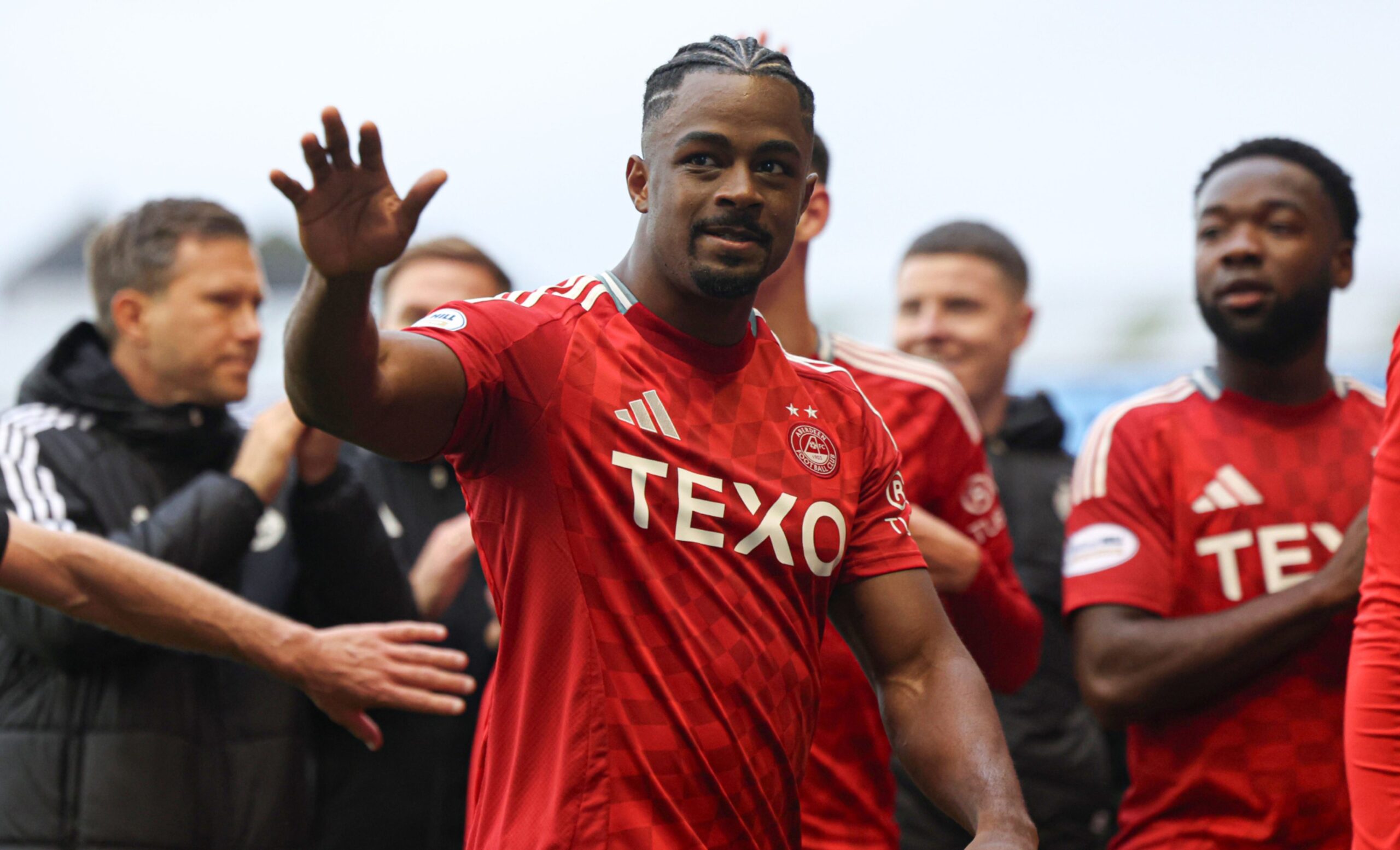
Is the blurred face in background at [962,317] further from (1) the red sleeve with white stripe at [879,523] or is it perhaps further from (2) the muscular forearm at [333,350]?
(2) the muscular forearm at [333,350]

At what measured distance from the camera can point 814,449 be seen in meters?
2.29

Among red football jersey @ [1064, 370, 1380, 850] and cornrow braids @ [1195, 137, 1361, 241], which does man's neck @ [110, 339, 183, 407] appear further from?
cornrow braids @ [1195, 137, 1361, 241]

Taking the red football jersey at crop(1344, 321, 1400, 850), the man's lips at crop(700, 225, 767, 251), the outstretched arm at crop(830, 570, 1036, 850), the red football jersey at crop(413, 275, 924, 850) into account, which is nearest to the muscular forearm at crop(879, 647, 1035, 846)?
the outstretched arm at crop(830, 570, 1036, 850)

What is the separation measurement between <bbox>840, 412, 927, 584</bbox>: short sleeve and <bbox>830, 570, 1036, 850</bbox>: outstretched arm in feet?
0.07

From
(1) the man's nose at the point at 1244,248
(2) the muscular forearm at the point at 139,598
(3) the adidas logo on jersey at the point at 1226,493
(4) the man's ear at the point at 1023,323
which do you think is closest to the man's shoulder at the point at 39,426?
(2) the muscular forearm at the point at 139,598

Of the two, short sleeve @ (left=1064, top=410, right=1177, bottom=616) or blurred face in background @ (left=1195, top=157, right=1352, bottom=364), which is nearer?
short sleeve @ (left=1064, top=410, right=1177, bottom=616)

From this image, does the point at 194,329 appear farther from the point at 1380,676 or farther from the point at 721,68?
the point at 1380,676

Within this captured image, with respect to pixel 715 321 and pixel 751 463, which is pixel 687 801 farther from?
pixel 715 321

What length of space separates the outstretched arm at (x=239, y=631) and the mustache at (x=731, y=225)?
119 centimetres

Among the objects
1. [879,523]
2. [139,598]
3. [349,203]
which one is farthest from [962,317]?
[349,203]

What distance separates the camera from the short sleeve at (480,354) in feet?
6.25

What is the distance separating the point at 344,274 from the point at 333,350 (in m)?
0.09

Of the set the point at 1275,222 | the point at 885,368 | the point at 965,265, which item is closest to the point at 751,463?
the point at 885,368

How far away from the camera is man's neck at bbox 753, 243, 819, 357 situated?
3.15 m
